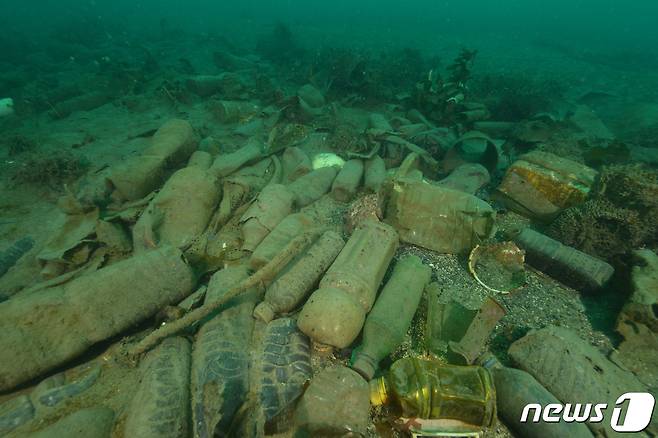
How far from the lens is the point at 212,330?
2.81 m

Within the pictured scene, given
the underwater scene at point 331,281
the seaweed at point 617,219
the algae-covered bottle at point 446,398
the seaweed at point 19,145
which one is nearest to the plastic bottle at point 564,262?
the underwater scene at point 331,281

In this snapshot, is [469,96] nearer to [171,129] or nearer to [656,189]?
[656,189]

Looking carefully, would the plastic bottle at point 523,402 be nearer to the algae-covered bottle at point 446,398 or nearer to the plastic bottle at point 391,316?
the algae-covered bottle at point 446,398

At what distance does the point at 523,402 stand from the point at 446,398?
25.6 inches

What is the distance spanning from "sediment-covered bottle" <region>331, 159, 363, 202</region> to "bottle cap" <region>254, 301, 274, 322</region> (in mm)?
2434

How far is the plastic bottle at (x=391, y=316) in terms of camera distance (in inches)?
103

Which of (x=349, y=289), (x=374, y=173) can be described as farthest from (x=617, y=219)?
(x=349, y=289)

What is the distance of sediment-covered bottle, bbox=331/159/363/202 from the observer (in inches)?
194

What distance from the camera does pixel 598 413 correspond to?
90.7 inches

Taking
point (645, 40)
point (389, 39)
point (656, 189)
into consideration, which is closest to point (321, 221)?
point (656, 189)

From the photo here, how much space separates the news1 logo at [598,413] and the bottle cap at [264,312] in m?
2.13

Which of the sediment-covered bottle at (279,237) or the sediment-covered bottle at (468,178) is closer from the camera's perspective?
the sediment-covered bottle at (279,237)

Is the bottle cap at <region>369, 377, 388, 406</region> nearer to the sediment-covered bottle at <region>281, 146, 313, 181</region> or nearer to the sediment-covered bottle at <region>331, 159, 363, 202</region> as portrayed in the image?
the sediment-covered bottle at <region>331, 159, 363, 202</region>

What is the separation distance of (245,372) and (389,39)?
81.4 feet
